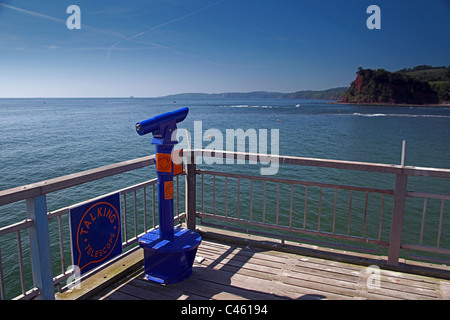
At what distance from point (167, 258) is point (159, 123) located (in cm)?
139

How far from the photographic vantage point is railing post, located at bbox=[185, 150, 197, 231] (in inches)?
171

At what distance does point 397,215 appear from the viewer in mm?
3701

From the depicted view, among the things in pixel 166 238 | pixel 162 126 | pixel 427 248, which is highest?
pixel 162 126

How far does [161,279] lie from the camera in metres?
3.42

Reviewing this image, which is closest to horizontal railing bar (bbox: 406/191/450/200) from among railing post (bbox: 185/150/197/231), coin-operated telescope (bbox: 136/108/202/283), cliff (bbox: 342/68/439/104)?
coin-operated telescope (bbox: 136/108/202/283)

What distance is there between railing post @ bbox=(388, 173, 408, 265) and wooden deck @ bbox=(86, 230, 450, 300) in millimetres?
206

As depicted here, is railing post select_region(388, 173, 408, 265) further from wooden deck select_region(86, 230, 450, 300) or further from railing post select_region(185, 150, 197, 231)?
railing post select_region(185, 150, 197, 231)

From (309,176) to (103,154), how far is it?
14774 mm

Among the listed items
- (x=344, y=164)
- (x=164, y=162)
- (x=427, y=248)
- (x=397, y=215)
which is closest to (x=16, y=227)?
(x=164, y=162)

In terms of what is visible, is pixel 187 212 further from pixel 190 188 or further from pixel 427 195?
pixel 427 195

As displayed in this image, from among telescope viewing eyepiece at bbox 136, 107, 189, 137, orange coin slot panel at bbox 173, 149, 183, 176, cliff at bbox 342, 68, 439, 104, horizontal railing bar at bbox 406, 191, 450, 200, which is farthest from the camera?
cliff at bbox 342, 68, 439, 104

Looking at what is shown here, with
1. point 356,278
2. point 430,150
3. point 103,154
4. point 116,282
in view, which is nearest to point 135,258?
point 116,282
